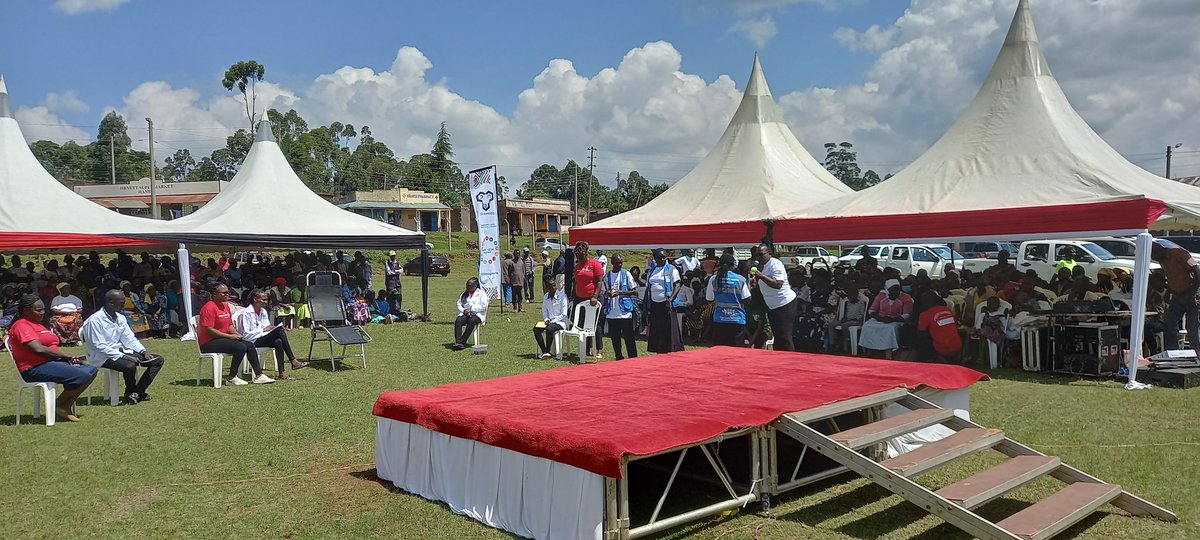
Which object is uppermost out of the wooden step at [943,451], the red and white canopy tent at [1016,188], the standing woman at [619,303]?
the red and white canopy tent at [1016,188]

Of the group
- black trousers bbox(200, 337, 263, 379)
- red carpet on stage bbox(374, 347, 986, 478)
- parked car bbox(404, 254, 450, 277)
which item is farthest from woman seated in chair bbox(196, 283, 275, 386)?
parked car bbox(404, 254, 450, 277)

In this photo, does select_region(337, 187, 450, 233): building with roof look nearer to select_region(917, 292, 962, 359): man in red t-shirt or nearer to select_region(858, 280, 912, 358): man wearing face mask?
select_region(858, 280, 912, 358): man wearing face mask

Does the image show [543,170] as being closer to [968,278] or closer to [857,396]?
[968,278]

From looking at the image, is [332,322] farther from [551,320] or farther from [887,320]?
[887,320]

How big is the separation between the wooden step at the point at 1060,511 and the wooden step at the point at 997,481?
5.7 inches

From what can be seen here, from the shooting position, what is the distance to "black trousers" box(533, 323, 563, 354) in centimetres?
1203

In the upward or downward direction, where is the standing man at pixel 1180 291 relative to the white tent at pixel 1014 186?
downward

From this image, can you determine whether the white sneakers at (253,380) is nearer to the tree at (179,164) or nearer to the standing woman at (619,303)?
the standing woman at (619,303)

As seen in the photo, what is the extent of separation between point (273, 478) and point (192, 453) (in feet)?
4.05

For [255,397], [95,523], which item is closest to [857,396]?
[95,523]

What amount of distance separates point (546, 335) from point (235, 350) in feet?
13.9

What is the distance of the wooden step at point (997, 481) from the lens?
4285 millimetres

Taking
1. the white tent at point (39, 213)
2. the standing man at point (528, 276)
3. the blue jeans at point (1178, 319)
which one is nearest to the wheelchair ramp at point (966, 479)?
the blue jeans at point (1178, 319)

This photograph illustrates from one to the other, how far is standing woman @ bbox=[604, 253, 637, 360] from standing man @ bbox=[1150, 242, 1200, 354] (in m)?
5.87
